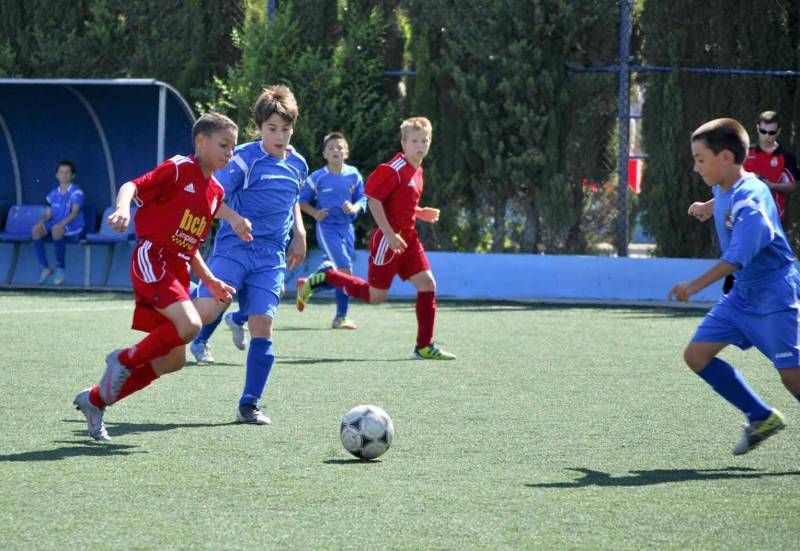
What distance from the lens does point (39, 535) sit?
197 inches

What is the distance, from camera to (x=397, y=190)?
11.6 meters

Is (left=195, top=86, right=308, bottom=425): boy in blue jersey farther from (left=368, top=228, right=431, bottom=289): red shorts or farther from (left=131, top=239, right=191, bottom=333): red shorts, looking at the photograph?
(left=368, top=228, right=431, bottom=289): red shorts

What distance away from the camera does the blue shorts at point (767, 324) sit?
21.6ft

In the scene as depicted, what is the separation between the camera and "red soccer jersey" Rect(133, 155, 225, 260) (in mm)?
7133

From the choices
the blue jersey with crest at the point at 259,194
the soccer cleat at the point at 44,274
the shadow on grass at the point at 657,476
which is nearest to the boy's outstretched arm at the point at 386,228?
the blue jersey with crest at the point at 259,194

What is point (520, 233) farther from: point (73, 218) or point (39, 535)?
point (39, 535)

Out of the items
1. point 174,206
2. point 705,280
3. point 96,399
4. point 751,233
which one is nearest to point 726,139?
point 751,233

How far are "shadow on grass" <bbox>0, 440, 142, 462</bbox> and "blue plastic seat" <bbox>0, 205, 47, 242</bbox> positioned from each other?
45.3 feet

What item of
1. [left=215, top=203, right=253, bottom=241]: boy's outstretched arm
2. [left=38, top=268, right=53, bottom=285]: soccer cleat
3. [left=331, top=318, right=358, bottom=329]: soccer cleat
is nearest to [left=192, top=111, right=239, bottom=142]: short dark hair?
[left=215, top=203, right=253, bottom=241]: boy's outstretched arm

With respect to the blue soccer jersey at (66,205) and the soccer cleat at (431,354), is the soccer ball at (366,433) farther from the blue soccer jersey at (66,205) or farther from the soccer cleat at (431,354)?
the blue soccer jersey at (66,205)

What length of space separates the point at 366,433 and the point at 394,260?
204 inches

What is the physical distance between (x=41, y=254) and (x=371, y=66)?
4.84m

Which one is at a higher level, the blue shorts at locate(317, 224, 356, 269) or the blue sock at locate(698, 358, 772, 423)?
the blue sock at locate(698, 358, 772, 423)

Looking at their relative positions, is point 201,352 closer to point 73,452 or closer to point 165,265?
point 165,265
